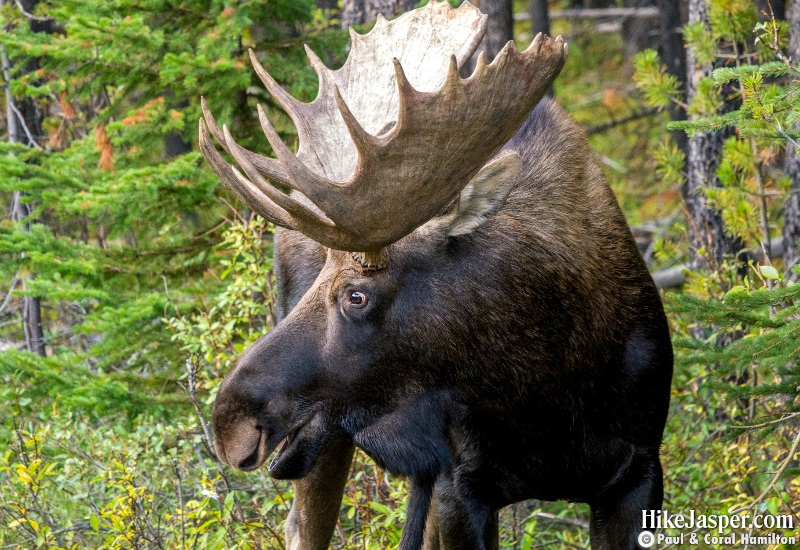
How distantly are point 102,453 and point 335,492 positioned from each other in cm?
170

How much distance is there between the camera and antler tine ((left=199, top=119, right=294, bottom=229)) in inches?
166

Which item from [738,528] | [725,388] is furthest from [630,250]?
[738,528]

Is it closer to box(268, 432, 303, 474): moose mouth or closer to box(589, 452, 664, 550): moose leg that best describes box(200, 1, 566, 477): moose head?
box(268, 432, 303, 474): moose mouth

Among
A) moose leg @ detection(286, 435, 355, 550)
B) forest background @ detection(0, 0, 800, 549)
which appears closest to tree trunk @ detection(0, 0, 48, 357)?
forest background @ detection(0, 0, 800, 549)

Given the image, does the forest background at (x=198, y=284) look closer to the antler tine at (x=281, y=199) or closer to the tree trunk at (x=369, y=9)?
the tree trunk at (x=369, y=9)

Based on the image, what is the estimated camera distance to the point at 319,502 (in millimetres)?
5492

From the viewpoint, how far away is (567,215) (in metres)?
4.53

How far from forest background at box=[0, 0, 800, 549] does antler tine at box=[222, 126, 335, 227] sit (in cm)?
172

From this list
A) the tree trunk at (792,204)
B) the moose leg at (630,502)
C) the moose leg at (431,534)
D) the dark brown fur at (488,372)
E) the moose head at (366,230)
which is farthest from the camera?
the tree trunk at (792,204)

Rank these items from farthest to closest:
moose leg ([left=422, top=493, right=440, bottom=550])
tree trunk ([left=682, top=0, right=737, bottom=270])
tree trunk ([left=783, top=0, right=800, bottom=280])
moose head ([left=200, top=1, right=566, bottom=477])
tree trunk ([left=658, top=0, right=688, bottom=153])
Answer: tree trunk ([left=658, top=0, right=688, bottom=153]) < tree trunk ([left=682, top=0, right=737, bottom=270]) < tree trunk ([left=783, top=0, right=800, bottom=280]) < moose leg ([left=422, top=493, right=440, bottom=550]) < moose head ([left=200, top=1, right=566, bottom=477])

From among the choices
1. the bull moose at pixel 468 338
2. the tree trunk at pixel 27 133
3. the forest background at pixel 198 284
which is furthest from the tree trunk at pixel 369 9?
the bull moose at pixel 468 338

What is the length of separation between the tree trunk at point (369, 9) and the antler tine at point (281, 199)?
12.2 ft

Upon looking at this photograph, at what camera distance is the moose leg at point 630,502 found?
4.45 meters

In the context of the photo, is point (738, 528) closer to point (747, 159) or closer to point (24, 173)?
point (747, 159)
